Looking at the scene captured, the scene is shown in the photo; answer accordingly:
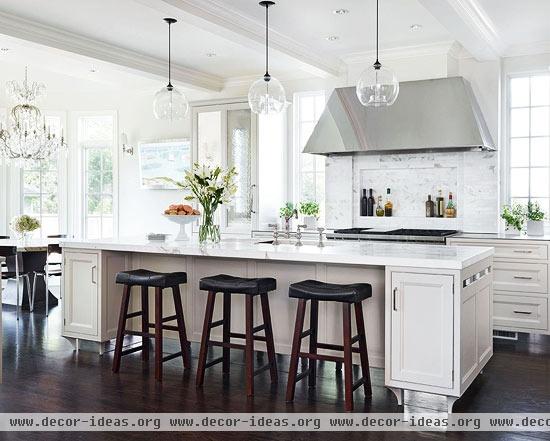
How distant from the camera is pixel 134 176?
8.50 m

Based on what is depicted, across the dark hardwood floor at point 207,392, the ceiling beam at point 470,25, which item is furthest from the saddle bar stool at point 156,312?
the ceiling beam at point 470,25

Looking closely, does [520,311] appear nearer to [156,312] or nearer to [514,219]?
[514,219]

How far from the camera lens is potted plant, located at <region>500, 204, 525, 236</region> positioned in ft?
18.3

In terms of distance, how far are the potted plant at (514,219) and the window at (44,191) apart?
20.5 feet

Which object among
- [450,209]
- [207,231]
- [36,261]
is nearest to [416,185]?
[450,209]

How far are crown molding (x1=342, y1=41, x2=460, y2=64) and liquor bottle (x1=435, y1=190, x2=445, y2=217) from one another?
57.2 inches

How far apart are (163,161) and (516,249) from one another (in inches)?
193

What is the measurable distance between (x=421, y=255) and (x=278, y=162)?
12.9 ft

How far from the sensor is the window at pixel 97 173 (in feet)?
28.6

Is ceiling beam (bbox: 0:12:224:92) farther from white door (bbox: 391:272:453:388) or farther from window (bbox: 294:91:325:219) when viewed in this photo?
white door (bbox: 391:272:453:388)

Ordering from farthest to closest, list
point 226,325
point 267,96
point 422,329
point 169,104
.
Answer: point 169,104
point 267,96
point 226,325
point 422,329

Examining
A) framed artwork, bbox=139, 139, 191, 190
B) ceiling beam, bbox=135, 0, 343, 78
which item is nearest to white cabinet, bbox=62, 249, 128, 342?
ceiling beam, bbox=135, 0, 343, 78

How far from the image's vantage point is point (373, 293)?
155 inches

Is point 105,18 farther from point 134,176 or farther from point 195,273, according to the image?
point 134,176
